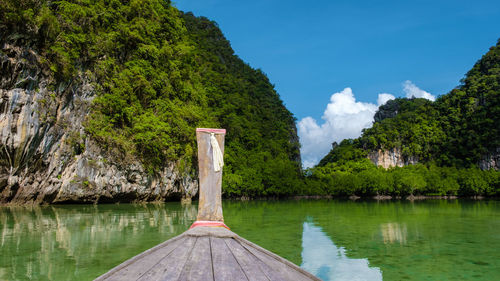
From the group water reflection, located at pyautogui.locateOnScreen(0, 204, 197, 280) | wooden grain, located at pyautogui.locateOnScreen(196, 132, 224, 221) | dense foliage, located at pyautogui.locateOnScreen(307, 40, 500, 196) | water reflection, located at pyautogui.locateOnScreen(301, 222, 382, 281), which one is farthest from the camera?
dense foliage, located at pyautogui.locateOnScreen(307, 40, 500, 196)

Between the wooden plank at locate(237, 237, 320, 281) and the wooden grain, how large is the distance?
0.46m

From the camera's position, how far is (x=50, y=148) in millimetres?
17906

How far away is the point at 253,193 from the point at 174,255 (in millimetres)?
39870

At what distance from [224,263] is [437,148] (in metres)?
77.3

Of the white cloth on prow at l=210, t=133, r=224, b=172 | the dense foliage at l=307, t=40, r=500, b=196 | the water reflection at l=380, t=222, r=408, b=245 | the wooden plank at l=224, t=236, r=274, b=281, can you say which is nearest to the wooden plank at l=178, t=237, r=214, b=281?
the wooden plank at l=224, t=236, r=274, b=281

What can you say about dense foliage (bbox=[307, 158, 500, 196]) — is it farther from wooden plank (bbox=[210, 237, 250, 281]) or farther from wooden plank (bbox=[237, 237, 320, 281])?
wooden plank (bbox=[210, 237, 250, 281])

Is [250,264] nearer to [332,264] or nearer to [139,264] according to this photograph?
[139,264]

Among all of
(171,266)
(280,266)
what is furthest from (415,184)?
(171,266)

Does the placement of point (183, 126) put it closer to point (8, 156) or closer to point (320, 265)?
point (8, 156)

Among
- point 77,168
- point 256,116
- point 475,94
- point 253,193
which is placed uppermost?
point 475,94

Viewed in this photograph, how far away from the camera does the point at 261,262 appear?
2.03 metres

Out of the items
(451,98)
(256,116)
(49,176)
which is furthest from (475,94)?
(49,176)

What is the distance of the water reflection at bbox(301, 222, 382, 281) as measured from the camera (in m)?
5.87

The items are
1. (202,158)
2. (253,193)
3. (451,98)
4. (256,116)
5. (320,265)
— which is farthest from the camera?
(451,98)
